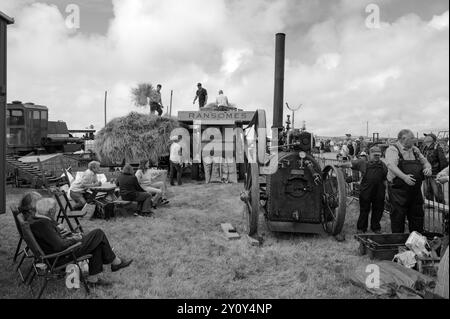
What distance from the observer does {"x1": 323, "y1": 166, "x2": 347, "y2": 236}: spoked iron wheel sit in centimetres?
536

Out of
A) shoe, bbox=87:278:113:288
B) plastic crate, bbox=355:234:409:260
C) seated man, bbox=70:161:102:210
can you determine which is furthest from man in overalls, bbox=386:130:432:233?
seated man, bbox=70:161:102:210

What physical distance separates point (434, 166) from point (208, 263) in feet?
16.6

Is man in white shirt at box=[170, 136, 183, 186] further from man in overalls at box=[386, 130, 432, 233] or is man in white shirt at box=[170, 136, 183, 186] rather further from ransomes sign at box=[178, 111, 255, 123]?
man in overalls at box=[386, 130, 432, 233]

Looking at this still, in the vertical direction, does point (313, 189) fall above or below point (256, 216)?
above

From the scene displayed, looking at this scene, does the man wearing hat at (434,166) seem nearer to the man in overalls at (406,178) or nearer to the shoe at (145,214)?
the man in overalls at (406,178)

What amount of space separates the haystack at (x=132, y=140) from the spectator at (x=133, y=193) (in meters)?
5.83

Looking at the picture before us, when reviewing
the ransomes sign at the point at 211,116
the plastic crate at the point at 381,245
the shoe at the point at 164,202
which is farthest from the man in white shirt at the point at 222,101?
the plastic crate at the point at 381,245

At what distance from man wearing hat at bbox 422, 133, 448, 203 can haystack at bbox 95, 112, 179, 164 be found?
28.3ft

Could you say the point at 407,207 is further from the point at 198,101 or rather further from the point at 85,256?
the point at 198,101

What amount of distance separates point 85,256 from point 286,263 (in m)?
2.39

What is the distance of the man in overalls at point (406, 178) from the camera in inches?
199
